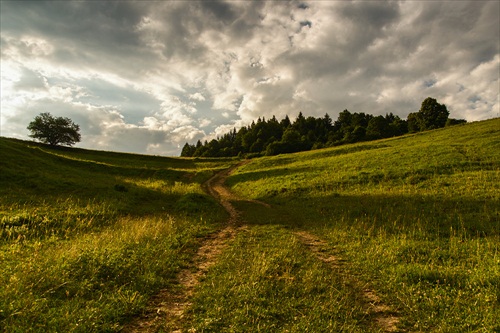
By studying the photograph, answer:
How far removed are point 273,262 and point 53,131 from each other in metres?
98.9

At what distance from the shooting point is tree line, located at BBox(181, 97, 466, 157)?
8681 cm

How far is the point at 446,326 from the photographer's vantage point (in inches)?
232

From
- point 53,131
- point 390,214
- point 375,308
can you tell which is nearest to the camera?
point 375,308

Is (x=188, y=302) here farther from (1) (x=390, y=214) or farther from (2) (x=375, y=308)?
(1) (x=390, y=214)

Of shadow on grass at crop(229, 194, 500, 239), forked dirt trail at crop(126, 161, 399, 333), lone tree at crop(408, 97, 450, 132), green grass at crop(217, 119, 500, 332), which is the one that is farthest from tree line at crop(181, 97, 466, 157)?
forked dirt trail at crop(126, 161, 399, 333)

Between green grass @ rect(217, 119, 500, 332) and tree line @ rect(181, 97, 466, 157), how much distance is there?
5653 centimetres

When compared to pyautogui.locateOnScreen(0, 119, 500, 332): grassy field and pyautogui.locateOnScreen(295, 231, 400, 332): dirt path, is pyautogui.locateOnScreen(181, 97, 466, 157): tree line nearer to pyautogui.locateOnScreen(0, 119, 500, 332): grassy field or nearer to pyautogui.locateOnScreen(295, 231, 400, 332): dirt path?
pyautogui.locateOnScreen(0, 119, 500, 332): grassy field

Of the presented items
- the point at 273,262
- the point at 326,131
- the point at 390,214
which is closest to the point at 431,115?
the point at 326,131

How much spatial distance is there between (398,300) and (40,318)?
911cm

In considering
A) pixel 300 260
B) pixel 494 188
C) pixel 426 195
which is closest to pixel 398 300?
pixel 300 260

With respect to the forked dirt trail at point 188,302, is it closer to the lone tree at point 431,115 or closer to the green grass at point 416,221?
the green grass at point 416,221

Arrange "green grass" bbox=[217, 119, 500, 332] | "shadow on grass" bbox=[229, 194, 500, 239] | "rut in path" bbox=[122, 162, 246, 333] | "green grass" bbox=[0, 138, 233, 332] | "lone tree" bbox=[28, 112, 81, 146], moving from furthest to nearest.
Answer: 1. "lone tree" bbox=[28, 112, 81, 146]
2. "shadow on grass" bbox=[229, 194, 500, 239]
3. "green grass" bbox=[217, 119, 500, 332]
4. "rut in path" bbox=[122, 162, 246, 333]
5. "green grass" bbox=[0, 138, 233, 332]

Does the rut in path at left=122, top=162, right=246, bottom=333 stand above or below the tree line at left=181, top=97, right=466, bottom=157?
below

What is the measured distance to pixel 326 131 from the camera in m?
132
